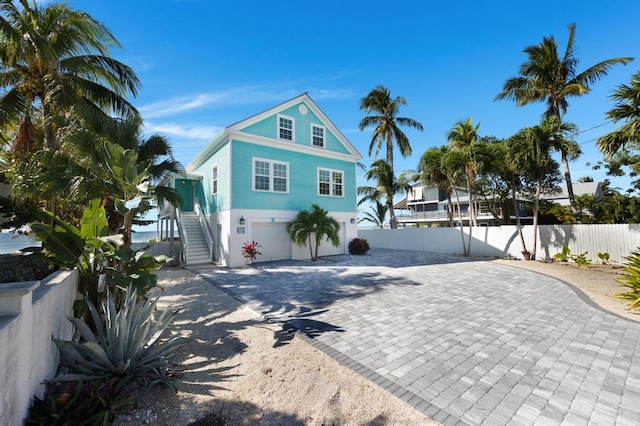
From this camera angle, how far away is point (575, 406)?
2.88 metres

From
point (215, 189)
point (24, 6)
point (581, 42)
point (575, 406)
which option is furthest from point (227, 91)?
point (581, 42)

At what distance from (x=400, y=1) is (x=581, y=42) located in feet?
38.7

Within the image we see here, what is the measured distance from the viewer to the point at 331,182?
16750 mm

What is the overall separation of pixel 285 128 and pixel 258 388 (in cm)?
1387

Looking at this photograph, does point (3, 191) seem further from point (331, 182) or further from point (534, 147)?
point (534, 147)

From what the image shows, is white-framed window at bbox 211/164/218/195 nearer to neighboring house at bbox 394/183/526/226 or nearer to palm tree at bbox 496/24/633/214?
palm tree at bbox 496/24/633/214

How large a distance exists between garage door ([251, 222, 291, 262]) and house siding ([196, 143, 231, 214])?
2.06 metres

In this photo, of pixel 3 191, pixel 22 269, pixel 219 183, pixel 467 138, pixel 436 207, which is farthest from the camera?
pixel 436 207

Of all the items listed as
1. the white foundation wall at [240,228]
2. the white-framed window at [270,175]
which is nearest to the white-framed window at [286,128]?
the white-framed window at [270,175]

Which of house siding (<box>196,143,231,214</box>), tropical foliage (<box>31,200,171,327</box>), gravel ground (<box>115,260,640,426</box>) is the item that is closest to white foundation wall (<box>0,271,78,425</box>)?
tropical foliage (<box>31,200,171,327</box>)

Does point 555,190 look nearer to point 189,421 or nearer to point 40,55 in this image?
point 189,421

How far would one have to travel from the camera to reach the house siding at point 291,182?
13328 mm

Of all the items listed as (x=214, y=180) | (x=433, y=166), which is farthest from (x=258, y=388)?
(x=433, y=166)

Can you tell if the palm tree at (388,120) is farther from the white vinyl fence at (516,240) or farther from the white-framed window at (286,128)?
the white-framed window at (286,128)
